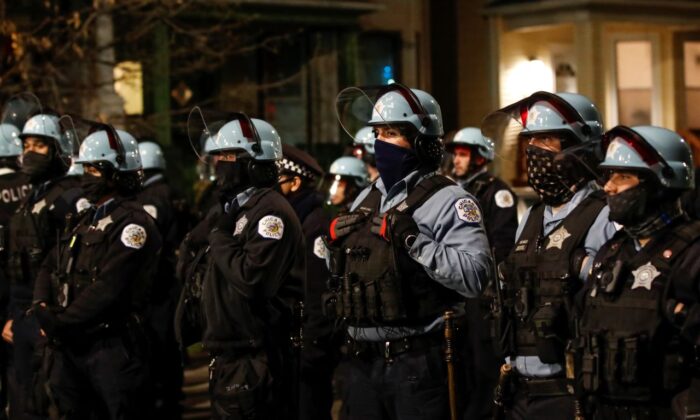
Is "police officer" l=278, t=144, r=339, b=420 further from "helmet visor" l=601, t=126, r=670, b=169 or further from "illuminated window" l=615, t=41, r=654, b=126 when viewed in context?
"illuminated window" l=615, t=41, r=654, b=126

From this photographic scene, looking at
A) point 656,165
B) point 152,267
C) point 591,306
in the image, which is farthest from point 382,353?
point 152,267

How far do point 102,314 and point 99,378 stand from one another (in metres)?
0.41

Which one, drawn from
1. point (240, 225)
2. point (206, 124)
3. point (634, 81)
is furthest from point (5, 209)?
point (634, 81)

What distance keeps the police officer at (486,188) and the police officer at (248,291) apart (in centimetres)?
311

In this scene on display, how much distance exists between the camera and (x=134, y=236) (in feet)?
26.9

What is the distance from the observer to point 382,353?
650 cm

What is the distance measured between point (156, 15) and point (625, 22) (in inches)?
356

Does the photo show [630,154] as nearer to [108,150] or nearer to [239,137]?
[239,137]

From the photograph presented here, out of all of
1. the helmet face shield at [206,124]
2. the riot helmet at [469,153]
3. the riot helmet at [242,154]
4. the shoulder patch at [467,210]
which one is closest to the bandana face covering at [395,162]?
the shoulder patch at [467,210]

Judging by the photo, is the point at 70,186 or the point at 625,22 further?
the point at 625,22

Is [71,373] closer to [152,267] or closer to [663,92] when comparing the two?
[152,267]

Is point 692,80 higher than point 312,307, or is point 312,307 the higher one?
point 692,80

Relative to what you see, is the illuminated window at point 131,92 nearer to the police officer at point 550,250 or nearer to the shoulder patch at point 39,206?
the shoulder patch at point 39,206

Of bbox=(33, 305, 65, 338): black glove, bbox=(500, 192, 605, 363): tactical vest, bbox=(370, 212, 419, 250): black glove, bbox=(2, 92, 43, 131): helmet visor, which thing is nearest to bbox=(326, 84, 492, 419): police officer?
bbox=(370, 212, 419, 250): black glove
